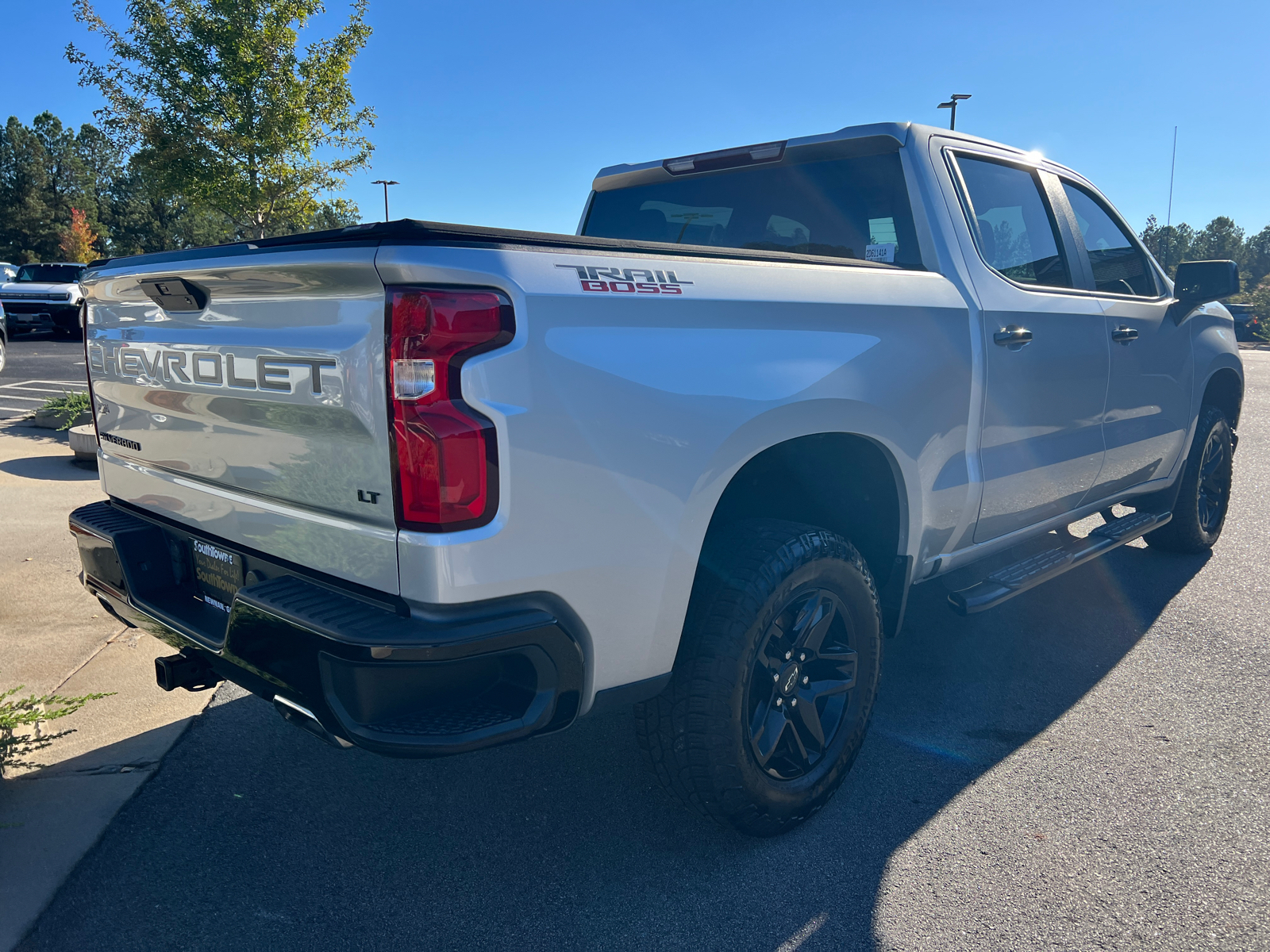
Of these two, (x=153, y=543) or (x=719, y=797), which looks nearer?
(x=719, y=797)

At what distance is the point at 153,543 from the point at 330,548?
90 cm

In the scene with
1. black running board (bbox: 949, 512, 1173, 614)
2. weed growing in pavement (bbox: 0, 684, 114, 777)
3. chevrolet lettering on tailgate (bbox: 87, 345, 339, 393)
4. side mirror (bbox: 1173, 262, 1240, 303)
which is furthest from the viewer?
side mirror (bbox: 1173, 262, 1240, 303)

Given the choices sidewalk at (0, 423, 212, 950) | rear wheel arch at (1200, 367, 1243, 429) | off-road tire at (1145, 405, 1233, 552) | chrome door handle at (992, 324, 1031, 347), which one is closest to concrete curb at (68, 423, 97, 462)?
sidewalk at (0, 423, 212, 950)

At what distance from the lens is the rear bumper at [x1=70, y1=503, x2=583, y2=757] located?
5.83ft

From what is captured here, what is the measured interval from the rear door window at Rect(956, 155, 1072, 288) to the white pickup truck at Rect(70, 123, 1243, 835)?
20mm

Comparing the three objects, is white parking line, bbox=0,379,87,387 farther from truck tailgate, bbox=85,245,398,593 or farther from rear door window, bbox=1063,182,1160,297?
rear door window, bbox=1063,182,1160,297

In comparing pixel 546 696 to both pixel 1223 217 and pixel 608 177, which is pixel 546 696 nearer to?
pixel 608 177

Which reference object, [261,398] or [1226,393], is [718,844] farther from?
[1226,393]

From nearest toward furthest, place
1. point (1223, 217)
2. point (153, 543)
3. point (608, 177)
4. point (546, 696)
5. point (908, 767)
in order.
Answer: point (546, 696) → point (153, 543) → point (908, 767) → point (608, 177) → point (1223, 217)

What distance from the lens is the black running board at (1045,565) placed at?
3.20 m

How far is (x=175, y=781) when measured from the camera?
2.85 meters

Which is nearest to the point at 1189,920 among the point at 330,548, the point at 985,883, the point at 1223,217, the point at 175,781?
the point at 985,883

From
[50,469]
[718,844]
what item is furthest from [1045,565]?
[50,469]

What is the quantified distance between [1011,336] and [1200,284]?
194 centimetres
